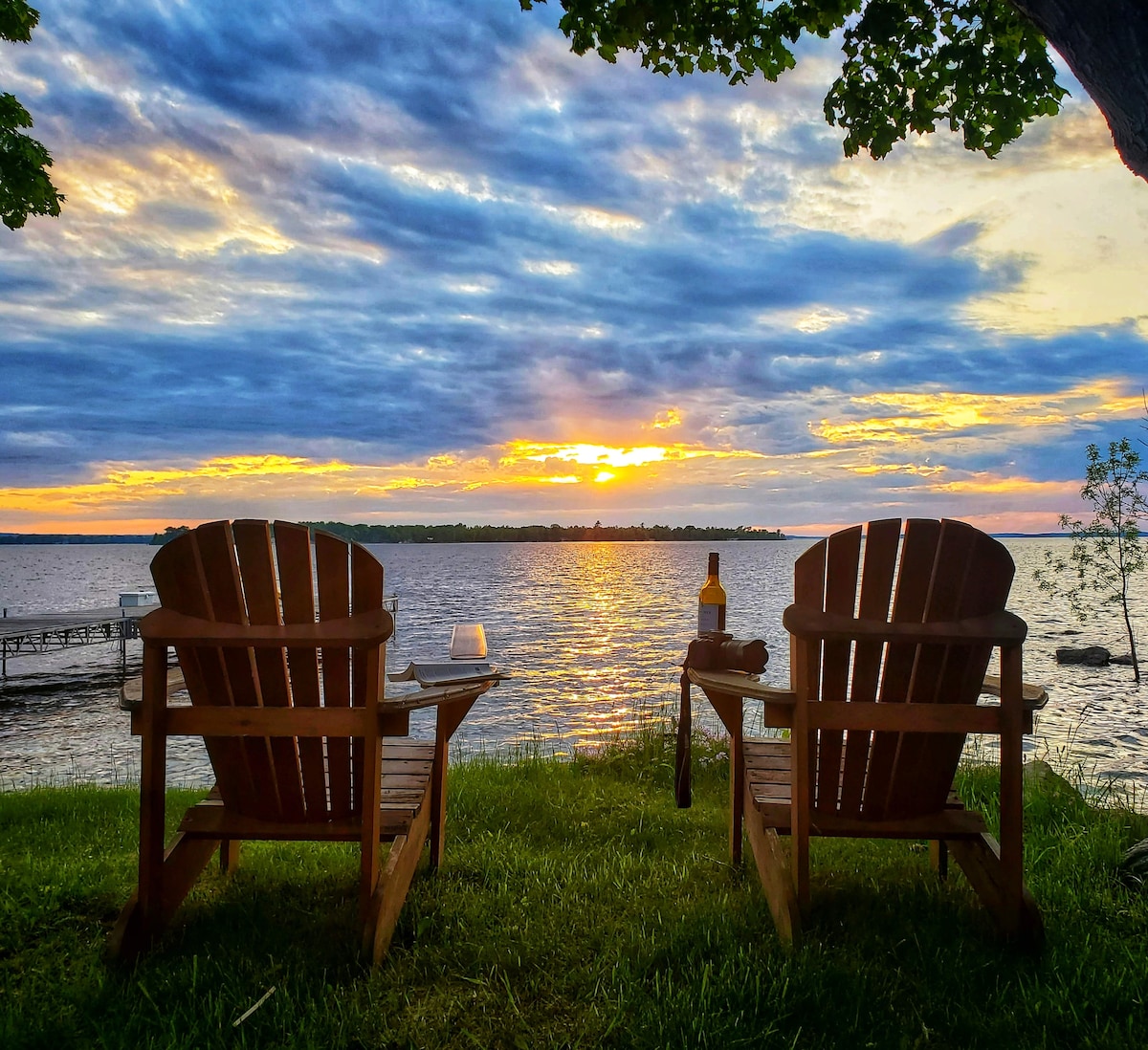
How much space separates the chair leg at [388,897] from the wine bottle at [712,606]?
152 centimetres

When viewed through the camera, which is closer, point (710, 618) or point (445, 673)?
point (445, 673)

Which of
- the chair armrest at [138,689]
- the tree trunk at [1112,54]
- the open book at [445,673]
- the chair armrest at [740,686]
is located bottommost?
the open book at [445,673]

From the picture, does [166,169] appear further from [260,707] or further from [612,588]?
[612,588]

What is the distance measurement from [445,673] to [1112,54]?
300 cm

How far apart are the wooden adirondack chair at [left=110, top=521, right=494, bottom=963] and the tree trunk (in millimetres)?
2428

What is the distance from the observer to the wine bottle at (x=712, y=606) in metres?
3.42

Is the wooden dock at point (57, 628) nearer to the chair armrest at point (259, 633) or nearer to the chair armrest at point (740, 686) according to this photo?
the chair armrest at point (259, 633)

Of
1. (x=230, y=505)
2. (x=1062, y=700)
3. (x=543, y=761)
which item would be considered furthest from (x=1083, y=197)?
(x=230, y=505)

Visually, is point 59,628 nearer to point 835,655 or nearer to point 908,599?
point 835,655

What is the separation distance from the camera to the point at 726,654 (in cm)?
328

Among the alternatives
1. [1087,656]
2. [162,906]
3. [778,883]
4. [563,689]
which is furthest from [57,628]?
[1087,656]

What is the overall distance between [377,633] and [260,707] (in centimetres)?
49

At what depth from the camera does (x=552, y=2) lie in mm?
3559

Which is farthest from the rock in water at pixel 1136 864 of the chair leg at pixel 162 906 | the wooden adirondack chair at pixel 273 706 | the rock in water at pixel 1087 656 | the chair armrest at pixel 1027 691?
the rock in water at pixel 1087 656
